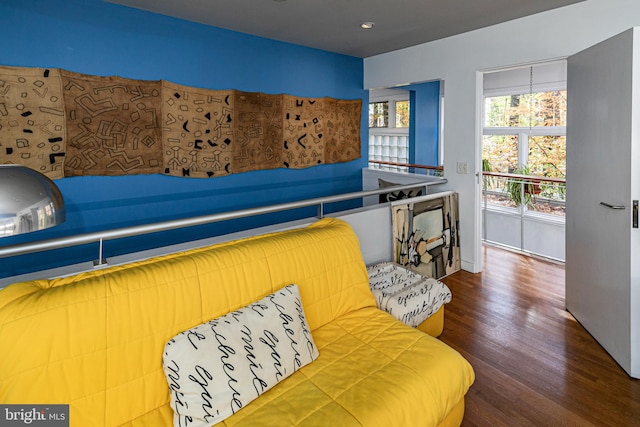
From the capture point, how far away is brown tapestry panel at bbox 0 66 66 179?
2451mm

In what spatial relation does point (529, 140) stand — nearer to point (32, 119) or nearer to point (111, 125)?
point (111, 125)

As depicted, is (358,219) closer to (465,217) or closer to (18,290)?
(465,217)

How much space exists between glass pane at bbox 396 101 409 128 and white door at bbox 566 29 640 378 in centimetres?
387

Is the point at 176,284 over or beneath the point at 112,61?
beneath

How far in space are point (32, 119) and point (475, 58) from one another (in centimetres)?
367

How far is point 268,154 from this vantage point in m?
3.92

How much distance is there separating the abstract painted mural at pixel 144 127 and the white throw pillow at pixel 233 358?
204 cm

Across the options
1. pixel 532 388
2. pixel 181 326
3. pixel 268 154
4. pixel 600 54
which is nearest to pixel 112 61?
pixel 268 154

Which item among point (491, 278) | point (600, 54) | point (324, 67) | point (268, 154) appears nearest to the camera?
point (600, 54)

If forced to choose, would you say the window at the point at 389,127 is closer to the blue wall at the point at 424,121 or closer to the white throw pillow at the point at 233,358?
the blue wall at the point at 424,121

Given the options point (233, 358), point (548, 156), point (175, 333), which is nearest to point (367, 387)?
point (233, 358)

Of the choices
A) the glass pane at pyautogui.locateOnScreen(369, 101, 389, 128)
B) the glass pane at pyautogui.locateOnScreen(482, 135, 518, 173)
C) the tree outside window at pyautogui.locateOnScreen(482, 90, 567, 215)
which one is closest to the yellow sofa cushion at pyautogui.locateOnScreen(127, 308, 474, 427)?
the tree outside window at pyautogui.locateOnScreen(482, 90, 567, 215)

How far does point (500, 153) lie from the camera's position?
6023 millimetres

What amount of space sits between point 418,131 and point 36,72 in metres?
5.18
